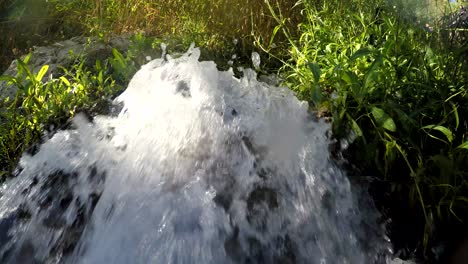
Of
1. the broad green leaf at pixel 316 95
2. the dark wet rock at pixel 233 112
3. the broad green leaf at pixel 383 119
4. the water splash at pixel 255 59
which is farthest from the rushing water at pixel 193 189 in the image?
the water splash at pixel 255 59

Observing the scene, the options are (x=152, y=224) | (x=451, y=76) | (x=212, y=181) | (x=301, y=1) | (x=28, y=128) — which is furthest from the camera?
(x=301, y=1)

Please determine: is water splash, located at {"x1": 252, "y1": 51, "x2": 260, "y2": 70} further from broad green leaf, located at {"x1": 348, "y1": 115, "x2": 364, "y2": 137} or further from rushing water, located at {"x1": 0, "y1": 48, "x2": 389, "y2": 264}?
broad green leaf, located at {"x1": 348, "y1": 115, "x2": 364, "y2": 137}

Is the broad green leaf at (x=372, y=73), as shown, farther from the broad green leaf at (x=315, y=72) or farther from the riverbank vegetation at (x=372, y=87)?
the broad green leaf at (x=315, y=72)

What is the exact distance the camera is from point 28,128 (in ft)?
8.60

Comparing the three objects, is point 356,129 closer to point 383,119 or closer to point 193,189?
point 383,119

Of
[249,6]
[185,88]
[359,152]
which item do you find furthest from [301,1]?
[359,152]

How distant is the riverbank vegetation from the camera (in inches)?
77.8

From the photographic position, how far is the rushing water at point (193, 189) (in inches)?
74.4

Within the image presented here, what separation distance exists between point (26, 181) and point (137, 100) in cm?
68

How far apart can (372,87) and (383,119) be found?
24 centimetres

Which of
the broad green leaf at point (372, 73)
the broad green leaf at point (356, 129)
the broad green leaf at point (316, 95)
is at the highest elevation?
the broad green leaf at point (372, 73)

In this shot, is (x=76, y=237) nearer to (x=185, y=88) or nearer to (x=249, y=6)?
(x=185, y=88)

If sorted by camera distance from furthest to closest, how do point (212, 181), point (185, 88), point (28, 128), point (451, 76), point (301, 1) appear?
point (301, 1) → point (28, 128) → point (185, 88) → point (451, 76) → point (212, 181)

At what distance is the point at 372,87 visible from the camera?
2.19 meters
